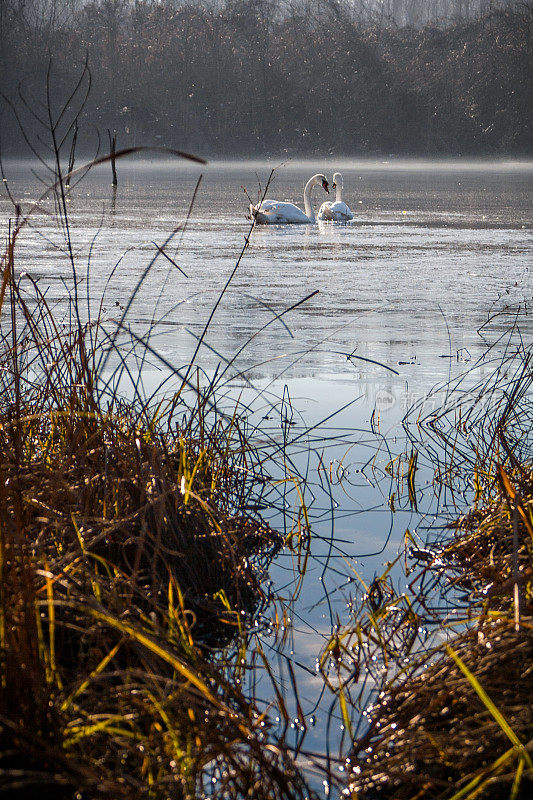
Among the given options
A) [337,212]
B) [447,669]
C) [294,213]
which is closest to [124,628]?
[447,669]

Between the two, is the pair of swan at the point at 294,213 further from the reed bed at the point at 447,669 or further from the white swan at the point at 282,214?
the reed bed at the point at 447,669

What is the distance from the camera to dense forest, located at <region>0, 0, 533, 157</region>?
40.3 meters

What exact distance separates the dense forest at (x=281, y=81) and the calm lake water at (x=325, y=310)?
24.0 m

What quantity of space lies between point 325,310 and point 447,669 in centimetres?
526

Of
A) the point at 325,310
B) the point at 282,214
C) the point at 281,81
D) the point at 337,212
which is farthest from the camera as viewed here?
the point at 281,81

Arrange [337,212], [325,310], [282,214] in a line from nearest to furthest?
[325,310], [337,212], [282,214]

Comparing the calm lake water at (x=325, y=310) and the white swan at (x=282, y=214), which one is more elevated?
the white swan at (x=282, y=214)

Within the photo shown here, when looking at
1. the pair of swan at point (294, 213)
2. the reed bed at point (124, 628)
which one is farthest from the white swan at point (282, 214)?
the reed bed at point (124, 628)

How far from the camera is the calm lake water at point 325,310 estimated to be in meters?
3.30

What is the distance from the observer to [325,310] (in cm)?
719

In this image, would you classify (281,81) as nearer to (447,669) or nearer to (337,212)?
(337,212)

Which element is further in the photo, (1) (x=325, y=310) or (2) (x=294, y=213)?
(2) (x=294, y=213)

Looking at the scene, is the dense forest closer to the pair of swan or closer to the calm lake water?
the pair of swan

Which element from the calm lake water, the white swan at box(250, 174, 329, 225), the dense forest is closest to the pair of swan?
the white swan at box(250, 174, 329, 225)
